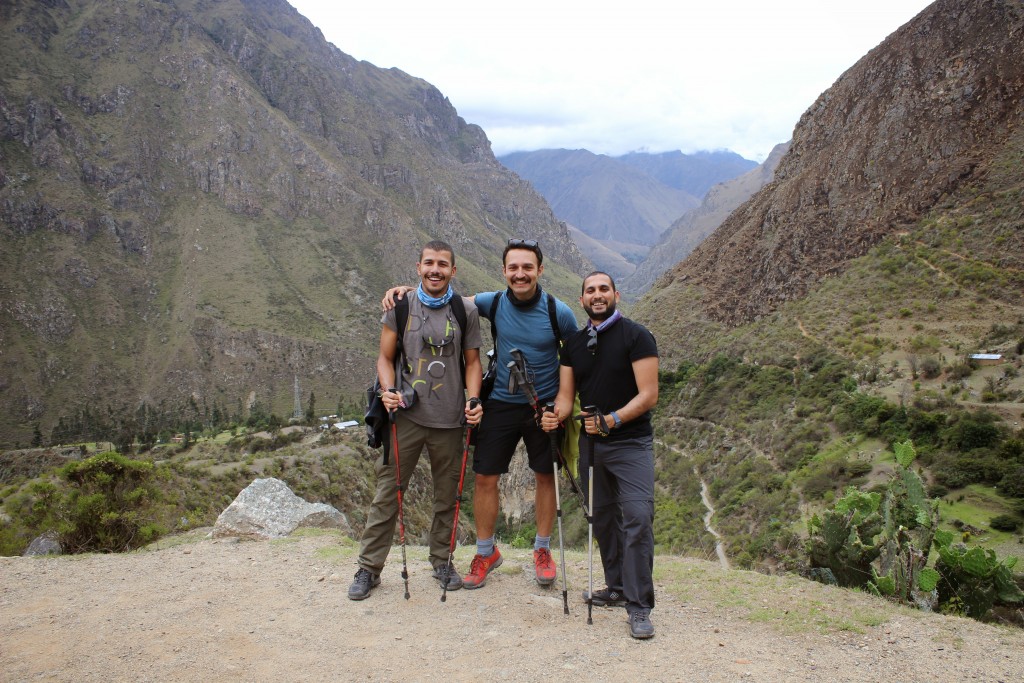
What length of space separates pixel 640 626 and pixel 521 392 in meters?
2.29

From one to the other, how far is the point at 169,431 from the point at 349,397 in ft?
123

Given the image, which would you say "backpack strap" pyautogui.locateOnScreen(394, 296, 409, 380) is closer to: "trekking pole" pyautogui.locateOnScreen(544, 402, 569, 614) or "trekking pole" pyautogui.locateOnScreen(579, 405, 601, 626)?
"trekking pole" pyautogui.locateOnScreen(544, 402, 569, 614)

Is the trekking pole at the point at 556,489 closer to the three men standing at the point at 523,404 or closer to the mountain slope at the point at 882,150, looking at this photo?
the three men standing at the point at 523,404

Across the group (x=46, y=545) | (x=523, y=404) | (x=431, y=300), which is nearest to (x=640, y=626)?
(x=523, y=404)

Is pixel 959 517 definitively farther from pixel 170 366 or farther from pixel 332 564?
pixel 170 366

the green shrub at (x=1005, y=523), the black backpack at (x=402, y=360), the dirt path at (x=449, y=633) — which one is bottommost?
the green shrub at (x=1005, y=523)

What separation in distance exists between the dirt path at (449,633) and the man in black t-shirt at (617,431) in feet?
1.42

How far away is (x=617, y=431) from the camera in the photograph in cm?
548

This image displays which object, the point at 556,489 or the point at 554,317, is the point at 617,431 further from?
the point at 554,317

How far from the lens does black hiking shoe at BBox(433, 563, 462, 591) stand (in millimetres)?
6109

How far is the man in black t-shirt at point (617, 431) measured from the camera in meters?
5.20

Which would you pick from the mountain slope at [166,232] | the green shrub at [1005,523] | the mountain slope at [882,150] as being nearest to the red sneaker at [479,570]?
the green shrub at [1005,523]

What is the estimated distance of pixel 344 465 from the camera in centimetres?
2961

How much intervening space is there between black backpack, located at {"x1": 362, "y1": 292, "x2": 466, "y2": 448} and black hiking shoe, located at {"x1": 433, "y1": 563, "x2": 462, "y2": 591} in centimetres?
132
